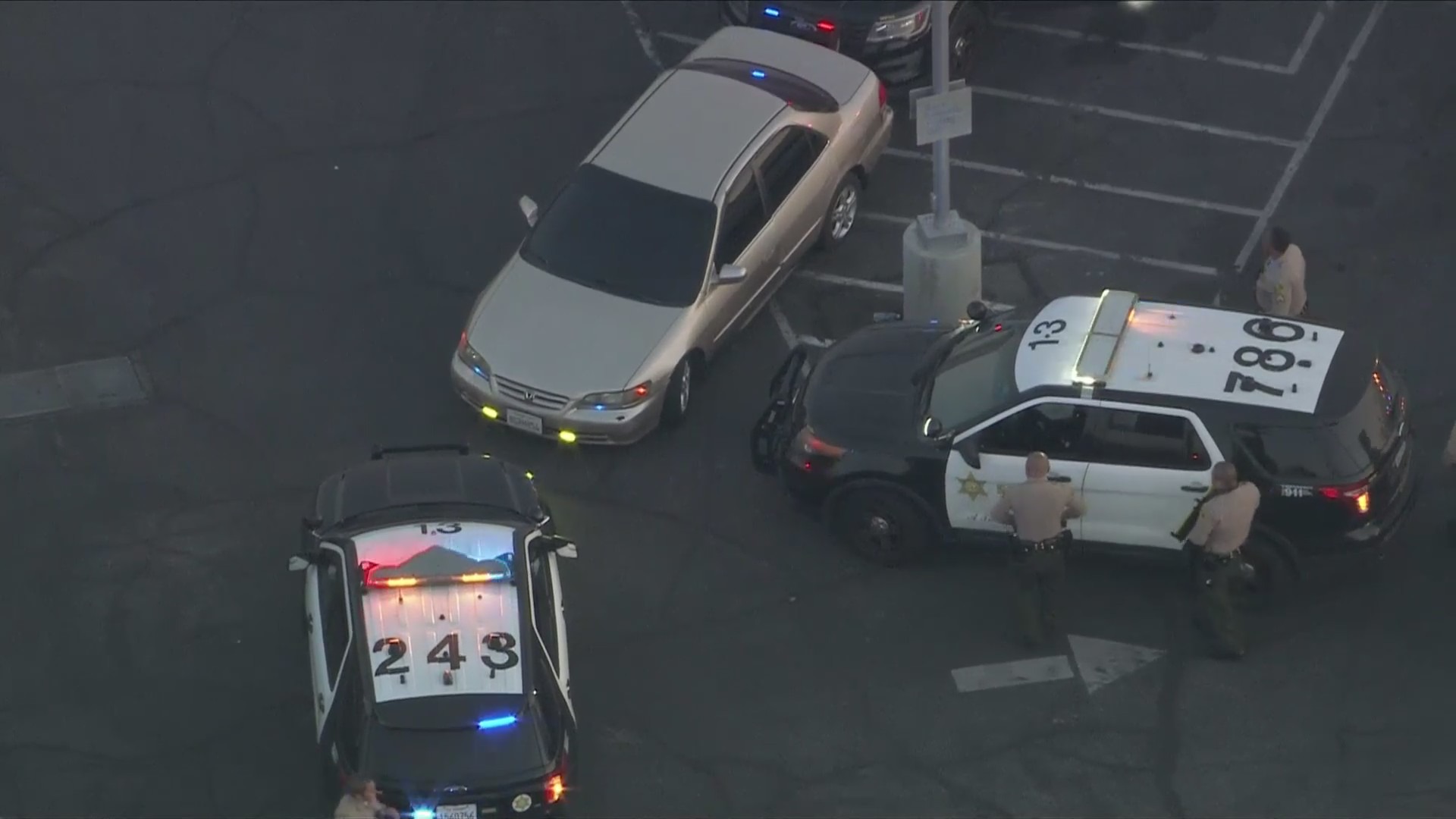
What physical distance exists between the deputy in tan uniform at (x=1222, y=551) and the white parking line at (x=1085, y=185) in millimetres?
5052

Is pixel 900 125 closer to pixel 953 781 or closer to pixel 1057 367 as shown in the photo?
pixel 1057 367

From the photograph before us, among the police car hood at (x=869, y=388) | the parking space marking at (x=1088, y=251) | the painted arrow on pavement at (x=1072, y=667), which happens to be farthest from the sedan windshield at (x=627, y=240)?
the painted arrow on pavement at (x=1072, y=667)

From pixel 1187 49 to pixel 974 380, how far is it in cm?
715

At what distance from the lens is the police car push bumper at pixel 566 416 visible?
13836 mm

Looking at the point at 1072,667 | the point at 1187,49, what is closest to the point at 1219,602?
the point at 1072,667

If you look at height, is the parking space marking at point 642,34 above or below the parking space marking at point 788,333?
above

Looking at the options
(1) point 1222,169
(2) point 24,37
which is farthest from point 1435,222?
(2) point 24,37

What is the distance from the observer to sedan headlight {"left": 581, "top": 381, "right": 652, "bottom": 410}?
45.3 feet

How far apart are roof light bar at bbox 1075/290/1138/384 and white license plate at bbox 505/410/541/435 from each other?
4.17 metres

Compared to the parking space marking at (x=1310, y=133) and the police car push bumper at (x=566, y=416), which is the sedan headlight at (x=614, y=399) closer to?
the police car push bumper at (x=566, y=416)

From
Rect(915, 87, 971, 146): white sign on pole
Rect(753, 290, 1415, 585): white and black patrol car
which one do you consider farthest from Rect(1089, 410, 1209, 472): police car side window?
Rect(915, 87, 971, 146): white sign on pole

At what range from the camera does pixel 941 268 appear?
14.7m

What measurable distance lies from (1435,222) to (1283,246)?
120 inches

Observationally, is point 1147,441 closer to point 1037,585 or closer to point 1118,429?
point 1118,429
